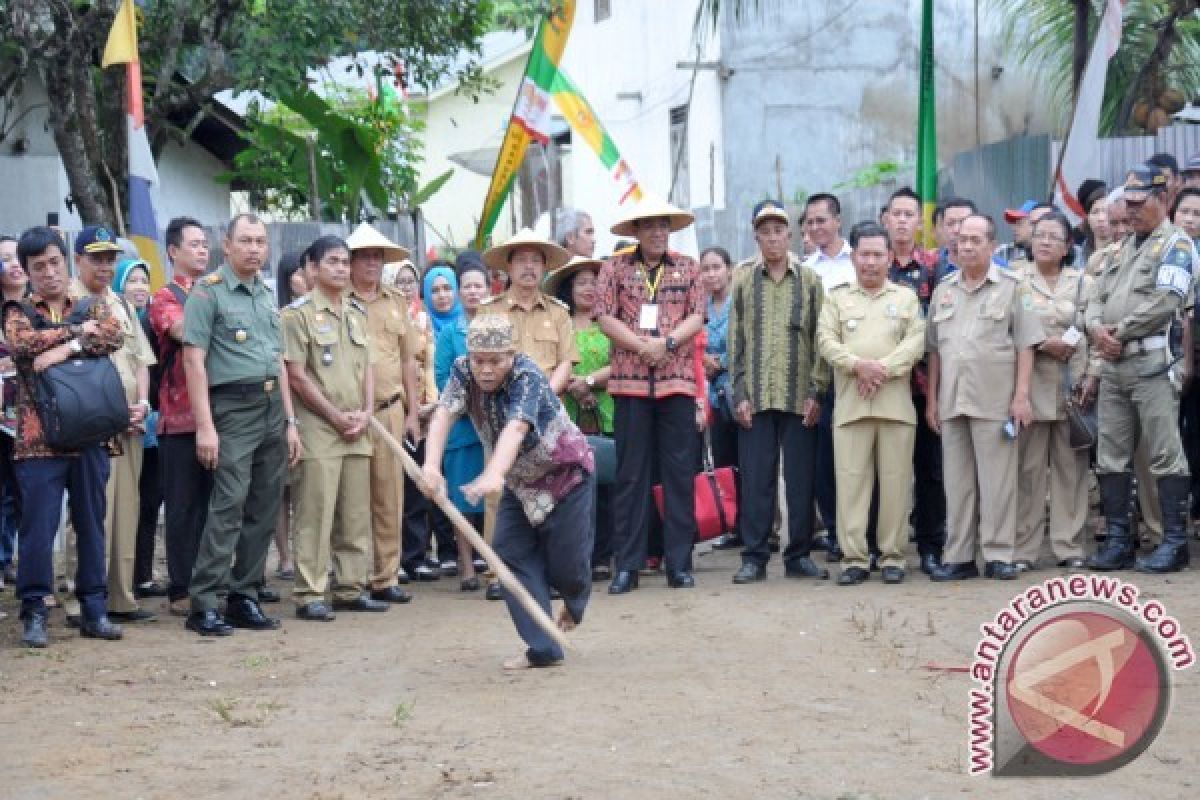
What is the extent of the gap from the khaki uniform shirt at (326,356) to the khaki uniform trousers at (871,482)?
2.89 metres

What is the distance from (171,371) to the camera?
9867mm

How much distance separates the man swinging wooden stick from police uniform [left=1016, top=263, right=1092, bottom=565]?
3.44 meters

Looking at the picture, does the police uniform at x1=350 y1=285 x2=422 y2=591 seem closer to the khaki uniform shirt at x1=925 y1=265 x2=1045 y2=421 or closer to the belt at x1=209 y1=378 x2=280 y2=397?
the belt at x1=209 y1=378 x2=280 y2=397

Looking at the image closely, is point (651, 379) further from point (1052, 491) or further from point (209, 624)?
point (209, 624)

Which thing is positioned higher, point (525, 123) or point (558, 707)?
point (525, 123)

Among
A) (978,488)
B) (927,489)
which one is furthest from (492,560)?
(927,489)

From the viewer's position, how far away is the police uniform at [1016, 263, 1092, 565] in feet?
34.7

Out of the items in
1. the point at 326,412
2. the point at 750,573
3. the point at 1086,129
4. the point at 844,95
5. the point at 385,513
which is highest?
the point at 844,95

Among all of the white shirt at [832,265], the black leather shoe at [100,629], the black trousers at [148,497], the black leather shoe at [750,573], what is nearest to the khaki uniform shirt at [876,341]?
the black leather shoe at [750,573]

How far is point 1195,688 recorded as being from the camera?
7293mm

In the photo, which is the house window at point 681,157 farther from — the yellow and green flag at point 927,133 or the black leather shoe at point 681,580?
the black leather shoe at point 681,580

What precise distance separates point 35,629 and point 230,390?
62.9 inches

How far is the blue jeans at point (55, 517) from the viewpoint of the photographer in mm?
8969

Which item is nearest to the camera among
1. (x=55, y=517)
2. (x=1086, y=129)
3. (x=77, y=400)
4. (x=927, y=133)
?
(x=77, y=400)
